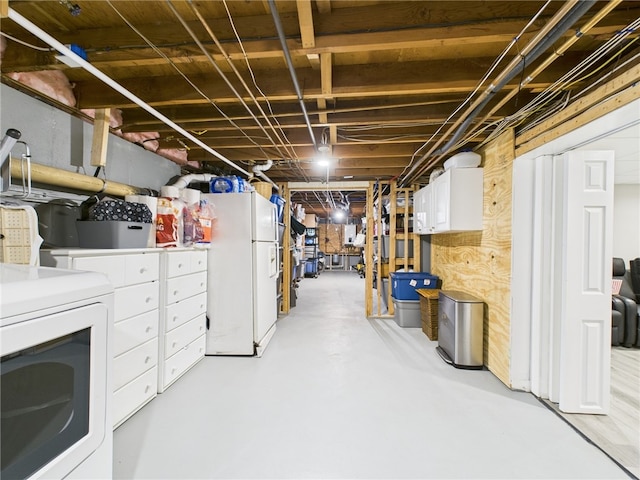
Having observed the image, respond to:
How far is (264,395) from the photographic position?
229cm

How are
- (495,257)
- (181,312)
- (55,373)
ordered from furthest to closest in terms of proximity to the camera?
(495,257) < (181,312) < (55,373)

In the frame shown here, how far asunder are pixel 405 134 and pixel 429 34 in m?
1.48

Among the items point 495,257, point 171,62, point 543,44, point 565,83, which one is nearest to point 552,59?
point 543,44

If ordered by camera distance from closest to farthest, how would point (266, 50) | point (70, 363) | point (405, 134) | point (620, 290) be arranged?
point (70, 363)
point (266, 50)
point (405, 134)
point (620, 290)

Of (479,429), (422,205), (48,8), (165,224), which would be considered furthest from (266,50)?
(422,205)

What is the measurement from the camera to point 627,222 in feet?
12.8

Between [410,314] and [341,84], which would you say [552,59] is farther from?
[410,314]

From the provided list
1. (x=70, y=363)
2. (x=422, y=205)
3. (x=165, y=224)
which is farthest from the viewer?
(x=422, y=205)

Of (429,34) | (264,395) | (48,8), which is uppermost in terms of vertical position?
(48,8)

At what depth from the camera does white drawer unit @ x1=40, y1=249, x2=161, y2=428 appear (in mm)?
1685

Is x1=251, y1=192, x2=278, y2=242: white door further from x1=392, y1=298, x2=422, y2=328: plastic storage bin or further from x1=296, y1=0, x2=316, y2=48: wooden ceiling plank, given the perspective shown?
x1=392, y1=298, x2=422, y2=328: plastic storage bin

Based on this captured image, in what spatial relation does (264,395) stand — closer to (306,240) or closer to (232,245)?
(232,245)

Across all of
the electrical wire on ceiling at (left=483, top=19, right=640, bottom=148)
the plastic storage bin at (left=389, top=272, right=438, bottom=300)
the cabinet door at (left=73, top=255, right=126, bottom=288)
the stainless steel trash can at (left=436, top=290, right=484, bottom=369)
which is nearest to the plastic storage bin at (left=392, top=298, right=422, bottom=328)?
the plastic storage bin at (left=389, top=272, right=438, bottom=300)

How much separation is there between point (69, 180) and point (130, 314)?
111cm
